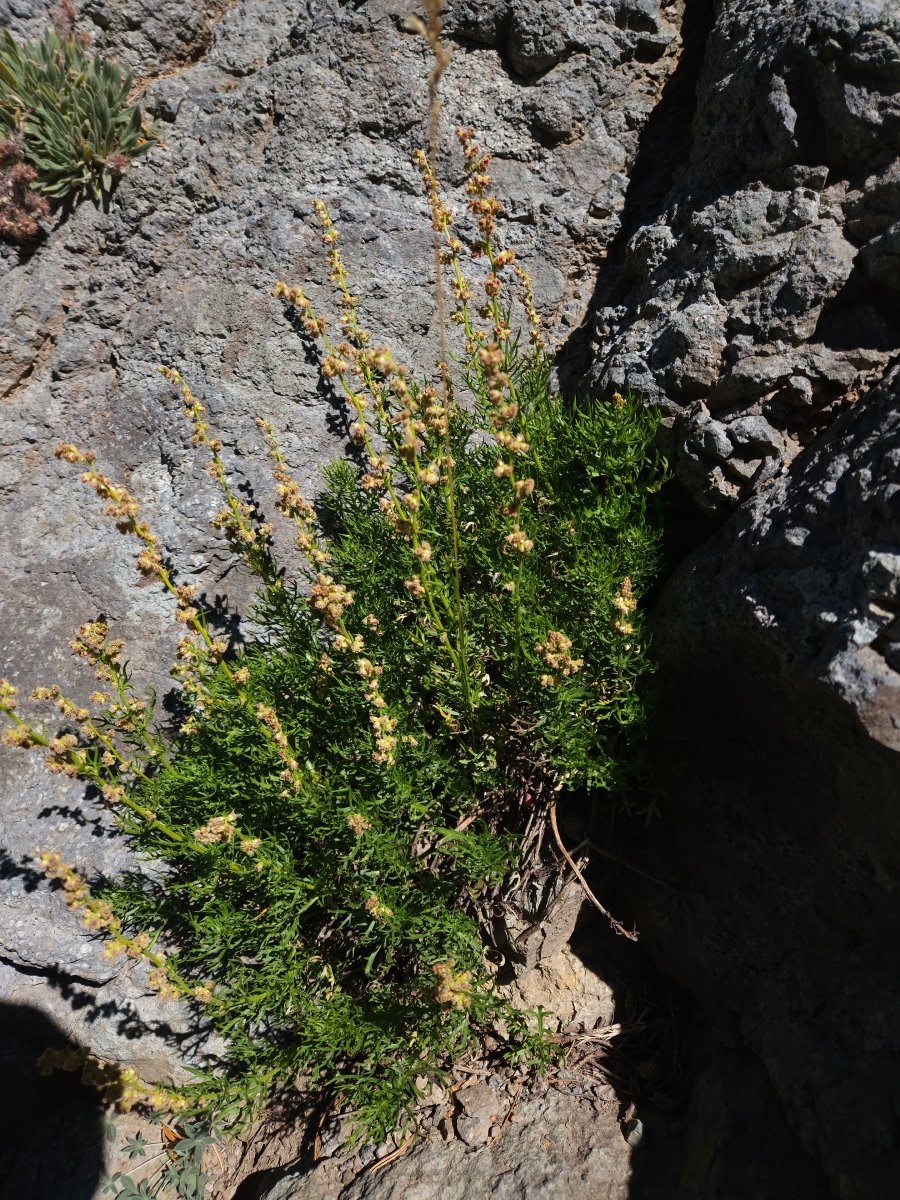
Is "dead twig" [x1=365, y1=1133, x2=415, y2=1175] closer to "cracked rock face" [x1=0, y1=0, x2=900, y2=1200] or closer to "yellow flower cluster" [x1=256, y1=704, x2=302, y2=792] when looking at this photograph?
"cracked rock face" [x1=0, y1=0, x2=900, y2=1200]

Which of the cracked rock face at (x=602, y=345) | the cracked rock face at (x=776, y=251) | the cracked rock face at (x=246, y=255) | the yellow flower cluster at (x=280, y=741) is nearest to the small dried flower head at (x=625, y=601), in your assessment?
the cracked rock face at (x=602, y=345)

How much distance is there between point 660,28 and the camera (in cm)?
379

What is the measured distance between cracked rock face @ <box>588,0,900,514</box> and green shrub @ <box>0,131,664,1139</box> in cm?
31

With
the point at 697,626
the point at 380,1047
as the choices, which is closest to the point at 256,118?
the point at 697,626

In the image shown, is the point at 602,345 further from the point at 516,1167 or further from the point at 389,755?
the point at 516,1167

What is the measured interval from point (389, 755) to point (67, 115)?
12.0ft

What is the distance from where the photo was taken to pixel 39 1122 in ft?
11.6

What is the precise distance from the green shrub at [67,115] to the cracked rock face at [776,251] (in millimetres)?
2819

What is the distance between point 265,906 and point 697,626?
2094mm

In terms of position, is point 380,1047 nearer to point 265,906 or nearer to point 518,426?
point 265,906

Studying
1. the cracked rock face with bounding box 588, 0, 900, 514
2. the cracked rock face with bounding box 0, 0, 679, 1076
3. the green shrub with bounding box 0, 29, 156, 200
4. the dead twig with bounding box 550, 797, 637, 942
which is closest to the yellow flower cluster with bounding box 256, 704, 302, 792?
the dead twig with bounding box 550, 797, 637, 942

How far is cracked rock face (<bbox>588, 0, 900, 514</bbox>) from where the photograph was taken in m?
2.70

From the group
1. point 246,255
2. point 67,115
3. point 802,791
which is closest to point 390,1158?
point 802,791

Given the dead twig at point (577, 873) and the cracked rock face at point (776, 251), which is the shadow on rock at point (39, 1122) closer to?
the dead twig at point (577, 873)
